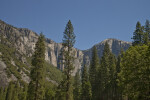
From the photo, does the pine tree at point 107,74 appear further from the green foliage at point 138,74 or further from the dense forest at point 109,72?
the green foliage at point 138,74

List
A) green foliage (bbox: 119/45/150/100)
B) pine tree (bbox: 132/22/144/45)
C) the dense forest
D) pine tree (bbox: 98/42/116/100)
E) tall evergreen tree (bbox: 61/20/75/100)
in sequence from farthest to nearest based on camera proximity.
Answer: pine tree (bbox: 98/42/116/100) < pine tree (bbox: 132/22/144/45) < tall evergreen tree (bbox: 61/20/75/100) < the dense forest < green foliage (bbox: 119/45/150/100)

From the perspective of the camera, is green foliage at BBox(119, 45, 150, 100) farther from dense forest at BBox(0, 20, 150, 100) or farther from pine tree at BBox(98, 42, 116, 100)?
pine tree at BBox(98, 42, 116, 100)

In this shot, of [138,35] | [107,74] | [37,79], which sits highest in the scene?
[138,35]

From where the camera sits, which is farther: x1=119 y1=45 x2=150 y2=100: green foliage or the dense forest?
the dense forest

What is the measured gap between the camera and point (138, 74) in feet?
64.5

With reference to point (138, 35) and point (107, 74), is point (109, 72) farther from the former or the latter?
point (138, 35)

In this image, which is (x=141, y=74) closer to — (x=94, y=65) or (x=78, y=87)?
(x=94, y=65)

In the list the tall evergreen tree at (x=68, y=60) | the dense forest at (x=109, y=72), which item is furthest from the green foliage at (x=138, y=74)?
the tall evergreen tree at (x=68, y=60)

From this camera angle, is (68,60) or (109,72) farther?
(109,72)

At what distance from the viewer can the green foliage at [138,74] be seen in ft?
61.5

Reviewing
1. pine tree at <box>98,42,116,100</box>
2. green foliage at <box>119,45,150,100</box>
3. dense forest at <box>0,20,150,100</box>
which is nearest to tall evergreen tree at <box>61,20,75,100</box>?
dense forest at <box>0,20,150,100</box>

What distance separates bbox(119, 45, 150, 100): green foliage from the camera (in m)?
18.7

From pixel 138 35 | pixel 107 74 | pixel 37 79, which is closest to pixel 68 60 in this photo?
pixel 37 79

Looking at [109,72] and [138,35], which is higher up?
[138,35]
